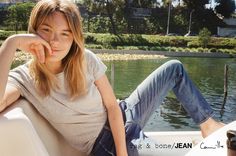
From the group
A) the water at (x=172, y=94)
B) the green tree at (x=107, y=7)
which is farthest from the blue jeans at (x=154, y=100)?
the green tree at (x=107, y=7)

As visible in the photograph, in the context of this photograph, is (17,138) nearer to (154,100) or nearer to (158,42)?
(154,100)

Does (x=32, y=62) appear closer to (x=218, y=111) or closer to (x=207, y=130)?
(x=207, y=130)

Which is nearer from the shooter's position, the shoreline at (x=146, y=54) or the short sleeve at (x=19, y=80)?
the short sleeve at (x=19, y=80)

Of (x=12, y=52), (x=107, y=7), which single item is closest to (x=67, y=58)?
(x=12, y=52)

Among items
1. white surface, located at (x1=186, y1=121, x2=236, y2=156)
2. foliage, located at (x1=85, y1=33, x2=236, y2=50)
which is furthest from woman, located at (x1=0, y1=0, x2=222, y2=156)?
foliage, located at (x1=85, y1=33, x2=236, y2=50)

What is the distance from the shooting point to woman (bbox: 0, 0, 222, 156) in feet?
3.32

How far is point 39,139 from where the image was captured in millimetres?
907

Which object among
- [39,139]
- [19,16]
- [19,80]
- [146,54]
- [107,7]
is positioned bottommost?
[146,54]

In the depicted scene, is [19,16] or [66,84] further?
[19,16]

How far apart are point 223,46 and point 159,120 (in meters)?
18.0

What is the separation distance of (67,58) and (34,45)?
11 centimetres

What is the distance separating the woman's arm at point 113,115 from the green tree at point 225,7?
29.6 metres

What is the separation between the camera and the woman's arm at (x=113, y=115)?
3.71ft

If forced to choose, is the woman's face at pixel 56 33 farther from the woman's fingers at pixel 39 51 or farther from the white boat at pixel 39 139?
the white boat at pixel 39 139
